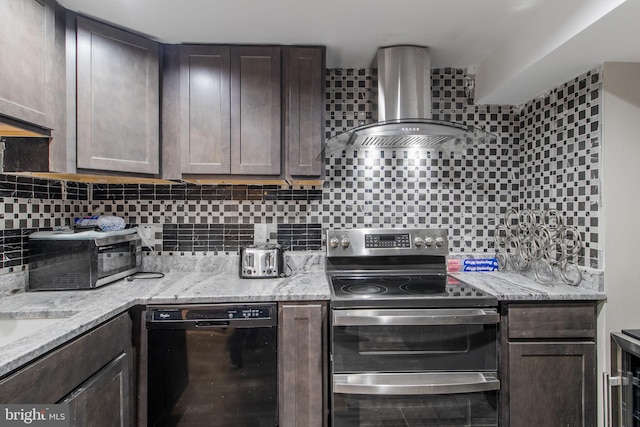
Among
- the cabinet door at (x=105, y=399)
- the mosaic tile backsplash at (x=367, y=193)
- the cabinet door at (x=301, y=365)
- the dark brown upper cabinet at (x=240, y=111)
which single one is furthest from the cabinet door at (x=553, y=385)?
the cabinet door at (x=105, y=399)

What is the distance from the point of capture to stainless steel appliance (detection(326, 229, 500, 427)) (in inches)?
58.2

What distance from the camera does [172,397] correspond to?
1510 millimetres

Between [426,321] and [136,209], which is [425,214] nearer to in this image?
[426,321]

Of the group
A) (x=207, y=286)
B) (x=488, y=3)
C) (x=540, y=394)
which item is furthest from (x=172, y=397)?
(x=488, y=3)

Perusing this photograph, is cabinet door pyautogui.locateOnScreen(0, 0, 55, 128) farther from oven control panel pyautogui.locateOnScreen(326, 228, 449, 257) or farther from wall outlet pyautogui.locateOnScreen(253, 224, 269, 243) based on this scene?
oven control panel pyautogui.locateOnScreen(326, 228, 449, 257)

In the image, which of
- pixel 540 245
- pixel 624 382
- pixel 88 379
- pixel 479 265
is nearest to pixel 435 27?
pixel 540 245

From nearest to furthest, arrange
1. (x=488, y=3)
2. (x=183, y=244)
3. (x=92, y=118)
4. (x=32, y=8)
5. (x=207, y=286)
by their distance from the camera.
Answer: (x=32, y=8), (x=488, y=3), (x=92, y=118), (x=207, y=286), (x=183, y=244)

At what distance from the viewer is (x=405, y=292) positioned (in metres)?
1.67

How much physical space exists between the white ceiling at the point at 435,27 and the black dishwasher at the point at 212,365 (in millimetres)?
1379

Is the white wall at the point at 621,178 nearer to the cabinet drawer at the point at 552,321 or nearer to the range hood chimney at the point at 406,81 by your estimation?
the cabinet drawer at the point at 552,321

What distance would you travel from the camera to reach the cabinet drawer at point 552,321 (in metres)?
1.54

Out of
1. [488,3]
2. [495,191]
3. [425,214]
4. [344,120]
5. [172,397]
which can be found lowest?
[172,397]

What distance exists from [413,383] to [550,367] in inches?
25.9

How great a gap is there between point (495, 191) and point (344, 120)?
111 cm
